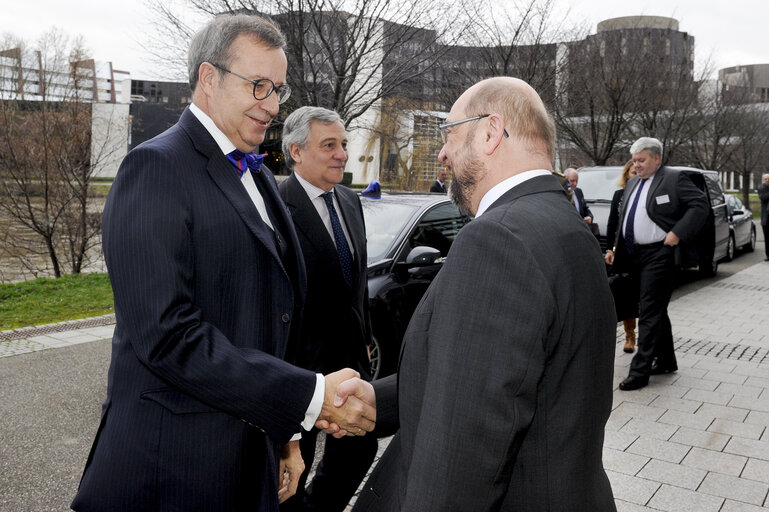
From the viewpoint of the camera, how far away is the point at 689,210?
6.07 meters

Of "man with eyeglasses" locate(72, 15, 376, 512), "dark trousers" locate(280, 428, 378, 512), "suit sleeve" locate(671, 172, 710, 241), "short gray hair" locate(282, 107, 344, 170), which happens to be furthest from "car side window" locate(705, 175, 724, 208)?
"man with eyeglasses" locate(72, 15, 376, 512)

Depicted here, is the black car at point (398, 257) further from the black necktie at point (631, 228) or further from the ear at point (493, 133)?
the ear at point (493, 133)

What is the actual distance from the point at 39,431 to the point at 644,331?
16.3ft

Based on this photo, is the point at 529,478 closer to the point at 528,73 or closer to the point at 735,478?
the point at 735,478

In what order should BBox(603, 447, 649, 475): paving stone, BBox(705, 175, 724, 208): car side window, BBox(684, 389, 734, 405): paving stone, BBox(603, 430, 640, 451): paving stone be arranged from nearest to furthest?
1. BBox(603, 447, 649, 475): paving stone
2. BBox(603, 430, 640, 451): paving stone
3. BBox(684, 389, 734, 405): paving stone
4. BBox(705, 175, 724, 208): car side window

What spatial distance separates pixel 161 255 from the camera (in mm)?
1654

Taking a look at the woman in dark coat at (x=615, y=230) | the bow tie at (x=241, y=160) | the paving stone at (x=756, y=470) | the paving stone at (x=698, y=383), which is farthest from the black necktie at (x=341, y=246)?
the woman in dark coat at (x=615, y=230)

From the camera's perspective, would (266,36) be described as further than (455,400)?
Yes

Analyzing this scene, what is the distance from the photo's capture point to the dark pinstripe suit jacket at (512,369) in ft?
4.51

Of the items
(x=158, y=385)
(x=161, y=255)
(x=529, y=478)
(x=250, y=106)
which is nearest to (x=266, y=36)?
(x=250, y=106)

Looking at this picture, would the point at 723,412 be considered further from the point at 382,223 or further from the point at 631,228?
the point at 382,223

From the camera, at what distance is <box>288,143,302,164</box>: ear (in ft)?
11.7

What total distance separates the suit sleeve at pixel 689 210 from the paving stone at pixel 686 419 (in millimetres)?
1629

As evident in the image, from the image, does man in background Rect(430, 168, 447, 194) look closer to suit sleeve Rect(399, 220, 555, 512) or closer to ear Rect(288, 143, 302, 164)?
ear Rect(288, 143, 302, 164)
